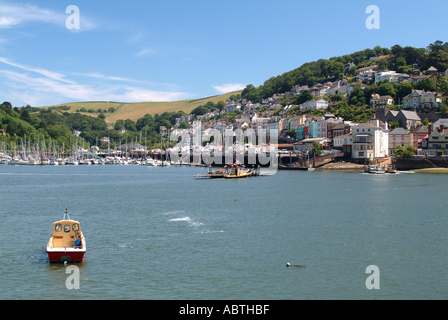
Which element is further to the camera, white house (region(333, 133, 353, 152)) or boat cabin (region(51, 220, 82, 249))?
white house (region(333, 133, 353, 152))

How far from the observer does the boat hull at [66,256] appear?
20.5 metres

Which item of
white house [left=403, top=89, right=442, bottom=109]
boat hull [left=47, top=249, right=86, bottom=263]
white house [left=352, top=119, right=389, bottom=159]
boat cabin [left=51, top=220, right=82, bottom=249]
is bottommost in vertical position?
boat hull [left=47, top=249, right=86, bottom=263]

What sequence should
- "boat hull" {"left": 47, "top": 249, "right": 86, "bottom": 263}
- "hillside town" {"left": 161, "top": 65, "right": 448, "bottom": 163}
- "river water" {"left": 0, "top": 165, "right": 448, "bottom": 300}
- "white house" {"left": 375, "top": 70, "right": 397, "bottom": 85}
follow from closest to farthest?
"river water" {"left": 0, "top": 165, "right": 448, "bottom": 300} < "boat hull" {"left": 47, "top": 249, "right": 86, "bottom": 263} < "hillside town" {"left": 161, "top": 65, "right": 448, "bottom": 163} < "white house" {"left": 375, "top": 70, "right": 397, "bottom": 85}

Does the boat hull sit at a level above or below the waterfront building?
below

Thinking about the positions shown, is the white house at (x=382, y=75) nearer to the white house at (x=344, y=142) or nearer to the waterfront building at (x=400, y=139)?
the waterfront building at (x=400, y=139)

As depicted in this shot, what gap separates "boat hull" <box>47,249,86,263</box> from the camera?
20547mm

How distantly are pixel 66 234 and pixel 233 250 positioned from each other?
9289 mm

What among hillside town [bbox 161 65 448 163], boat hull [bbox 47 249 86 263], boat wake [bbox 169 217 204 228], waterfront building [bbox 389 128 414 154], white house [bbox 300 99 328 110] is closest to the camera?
boat hull [bbox 47 249 86 263]

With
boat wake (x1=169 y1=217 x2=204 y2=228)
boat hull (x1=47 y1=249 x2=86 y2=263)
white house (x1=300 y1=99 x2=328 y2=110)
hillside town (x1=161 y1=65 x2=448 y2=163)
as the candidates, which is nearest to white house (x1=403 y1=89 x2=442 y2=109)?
hillside town (x1=161 y1=65 x2=448 y2=163)

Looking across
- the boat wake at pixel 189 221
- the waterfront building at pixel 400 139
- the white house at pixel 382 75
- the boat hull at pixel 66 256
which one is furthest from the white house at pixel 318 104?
the boat hull at pixel 66 256

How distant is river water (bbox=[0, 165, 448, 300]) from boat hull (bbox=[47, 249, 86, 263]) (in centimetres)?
35

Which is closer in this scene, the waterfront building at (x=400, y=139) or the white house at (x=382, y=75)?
the waterfront building at (x=400, y=139)

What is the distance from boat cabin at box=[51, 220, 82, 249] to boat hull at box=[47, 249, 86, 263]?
2.06ft

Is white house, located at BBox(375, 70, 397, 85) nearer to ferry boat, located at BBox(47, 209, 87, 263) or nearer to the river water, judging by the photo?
the river water
